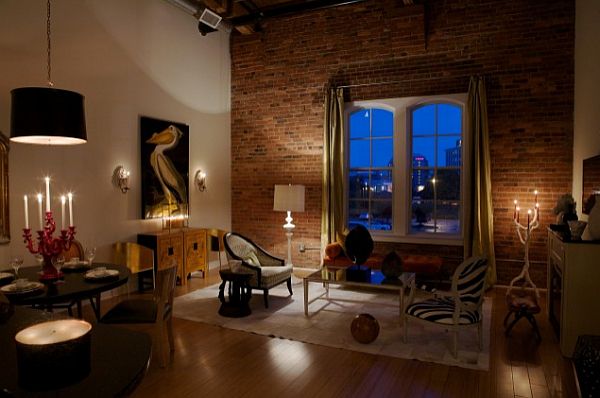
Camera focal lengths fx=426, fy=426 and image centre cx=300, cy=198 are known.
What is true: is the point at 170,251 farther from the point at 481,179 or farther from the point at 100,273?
the point at 481,179

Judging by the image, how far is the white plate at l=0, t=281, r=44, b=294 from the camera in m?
3.01

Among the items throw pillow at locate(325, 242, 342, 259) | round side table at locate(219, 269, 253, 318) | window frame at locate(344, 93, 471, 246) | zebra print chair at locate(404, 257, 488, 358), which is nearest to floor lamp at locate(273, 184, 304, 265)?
throw pillow at locate(325, 242, 342, 259)

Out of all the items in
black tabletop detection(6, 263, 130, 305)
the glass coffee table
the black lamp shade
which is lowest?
the glass coffee table

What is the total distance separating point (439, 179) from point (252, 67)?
411 cm

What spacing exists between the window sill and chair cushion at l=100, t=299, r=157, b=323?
4368mm

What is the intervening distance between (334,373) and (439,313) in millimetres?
1117

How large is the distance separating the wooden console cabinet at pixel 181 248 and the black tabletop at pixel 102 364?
14.3ft

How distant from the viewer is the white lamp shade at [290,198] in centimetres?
700

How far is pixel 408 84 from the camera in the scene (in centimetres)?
703

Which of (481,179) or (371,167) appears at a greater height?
(371,167)

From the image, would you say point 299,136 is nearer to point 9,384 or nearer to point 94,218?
point 94,218

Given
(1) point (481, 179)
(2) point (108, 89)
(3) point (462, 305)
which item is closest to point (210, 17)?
(2) point (108, 89)

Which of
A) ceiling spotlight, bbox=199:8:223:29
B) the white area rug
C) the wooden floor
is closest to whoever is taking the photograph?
the wooden floor

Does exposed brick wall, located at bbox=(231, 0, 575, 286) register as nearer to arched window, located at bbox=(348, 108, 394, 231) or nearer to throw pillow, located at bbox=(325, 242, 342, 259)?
arched window, located at bbox=(348, 108, 394, 231)
